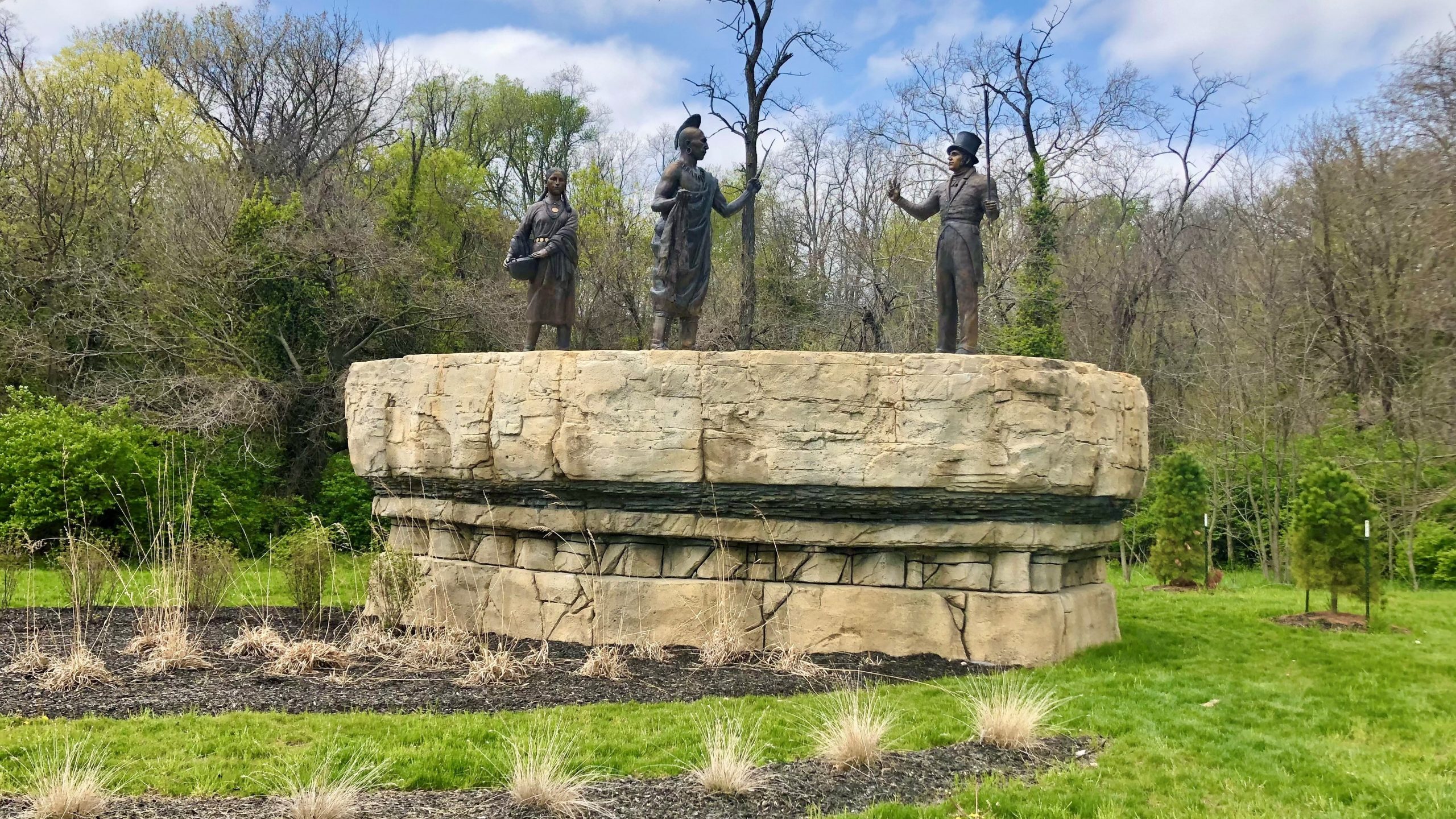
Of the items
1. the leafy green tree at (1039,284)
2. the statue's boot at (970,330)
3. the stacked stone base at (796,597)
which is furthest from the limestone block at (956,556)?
the leafy green tree at (1039,284)

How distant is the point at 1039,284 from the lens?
19672 millimetres

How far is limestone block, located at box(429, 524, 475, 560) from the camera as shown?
8.35 metres

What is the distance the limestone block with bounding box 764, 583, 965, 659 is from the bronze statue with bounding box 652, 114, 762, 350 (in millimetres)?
2836

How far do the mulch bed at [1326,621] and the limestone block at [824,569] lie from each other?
183 inches

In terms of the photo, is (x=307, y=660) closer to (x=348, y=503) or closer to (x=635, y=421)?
(x=635, y=421)

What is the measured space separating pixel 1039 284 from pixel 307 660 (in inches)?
645

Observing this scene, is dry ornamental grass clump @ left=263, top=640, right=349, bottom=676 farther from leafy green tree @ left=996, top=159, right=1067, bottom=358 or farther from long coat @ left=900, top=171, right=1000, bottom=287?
leafy green tree @ left=996, top=159, right=1067, bottom=358

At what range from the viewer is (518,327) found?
18656 millimetres

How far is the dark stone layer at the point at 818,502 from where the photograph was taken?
6988 mm

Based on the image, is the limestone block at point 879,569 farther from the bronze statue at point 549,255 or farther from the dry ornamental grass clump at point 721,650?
the bronze statue at point 549,255

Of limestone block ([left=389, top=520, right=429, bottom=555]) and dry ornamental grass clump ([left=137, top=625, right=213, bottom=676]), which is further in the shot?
limestone block ([left=389, top=520, right=429, bottom=555])

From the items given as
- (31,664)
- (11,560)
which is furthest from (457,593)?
(11,560)

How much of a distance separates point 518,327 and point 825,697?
13808 mm

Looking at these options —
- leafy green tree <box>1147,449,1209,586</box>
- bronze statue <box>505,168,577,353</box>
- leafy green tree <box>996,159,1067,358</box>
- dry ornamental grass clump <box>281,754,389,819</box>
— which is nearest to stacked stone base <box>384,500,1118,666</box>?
bronze statue <box>505,168,577,353</box>
